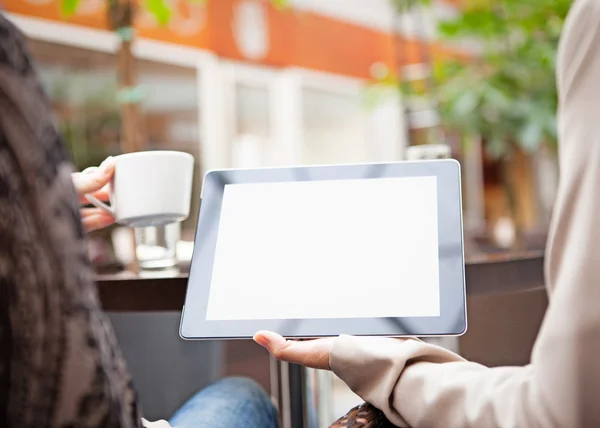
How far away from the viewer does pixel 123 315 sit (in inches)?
68.8

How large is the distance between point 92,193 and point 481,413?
0.73 meters

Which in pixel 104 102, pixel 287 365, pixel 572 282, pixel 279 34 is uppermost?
pixel 279 34

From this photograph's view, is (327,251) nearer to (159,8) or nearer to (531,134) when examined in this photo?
(159,8)

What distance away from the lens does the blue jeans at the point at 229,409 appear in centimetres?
93

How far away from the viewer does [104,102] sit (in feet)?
18.5

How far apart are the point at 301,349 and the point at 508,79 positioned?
2.43 meters

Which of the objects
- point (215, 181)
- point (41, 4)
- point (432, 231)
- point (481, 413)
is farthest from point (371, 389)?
point (41, 4)

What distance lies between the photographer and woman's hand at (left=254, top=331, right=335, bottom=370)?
2.65 ft

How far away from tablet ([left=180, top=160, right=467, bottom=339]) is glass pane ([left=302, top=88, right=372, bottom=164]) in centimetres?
646

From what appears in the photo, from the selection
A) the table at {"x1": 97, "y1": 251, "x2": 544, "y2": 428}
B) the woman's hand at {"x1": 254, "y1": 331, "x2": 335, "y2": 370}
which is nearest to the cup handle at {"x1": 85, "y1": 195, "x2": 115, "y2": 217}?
the table at {"x1": 97, "y1": 251, "x2": 544, "y2": 428}

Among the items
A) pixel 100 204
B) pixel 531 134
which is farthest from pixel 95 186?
pixel 531 134

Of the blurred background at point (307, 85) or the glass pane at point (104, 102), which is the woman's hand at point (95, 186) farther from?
the glass pane at point (104, 102)

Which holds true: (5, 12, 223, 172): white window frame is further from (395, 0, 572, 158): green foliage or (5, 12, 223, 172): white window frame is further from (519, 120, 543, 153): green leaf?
(519, 120, 543, 153): green leaf

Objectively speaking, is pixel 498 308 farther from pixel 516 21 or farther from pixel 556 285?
pixel 516 21
